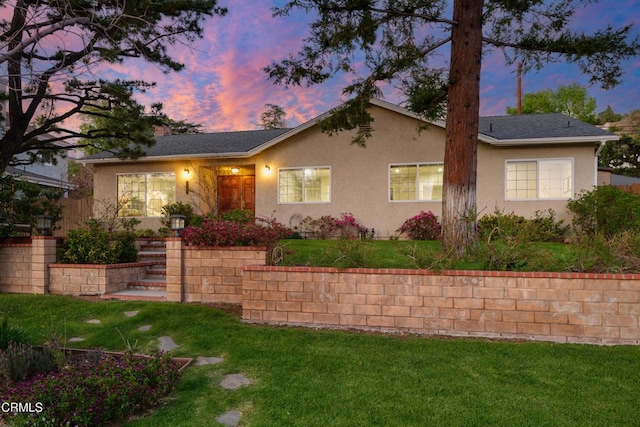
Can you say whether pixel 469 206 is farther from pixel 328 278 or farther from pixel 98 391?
pixel 98 391

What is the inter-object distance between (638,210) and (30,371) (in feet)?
37.1

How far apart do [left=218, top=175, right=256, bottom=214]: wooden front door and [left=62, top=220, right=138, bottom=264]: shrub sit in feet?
18.5

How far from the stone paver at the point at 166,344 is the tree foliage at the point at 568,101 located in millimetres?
37289

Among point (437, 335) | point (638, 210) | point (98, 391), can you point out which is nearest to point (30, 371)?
point (98, 391)

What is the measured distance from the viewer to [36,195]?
9.12m

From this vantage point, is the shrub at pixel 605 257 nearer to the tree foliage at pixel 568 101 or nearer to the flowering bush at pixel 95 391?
the flowering bush at pixel 95 391

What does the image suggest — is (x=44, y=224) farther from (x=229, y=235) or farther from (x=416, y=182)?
(x=416, y=182)

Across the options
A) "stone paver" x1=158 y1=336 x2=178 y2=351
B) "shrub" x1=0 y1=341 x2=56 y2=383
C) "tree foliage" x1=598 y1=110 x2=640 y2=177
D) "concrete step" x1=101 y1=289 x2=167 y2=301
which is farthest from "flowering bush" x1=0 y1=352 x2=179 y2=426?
"tree foliage" x1=598 y1=110 x2=640 y2=177

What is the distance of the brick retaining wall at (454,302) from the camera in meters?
4.55

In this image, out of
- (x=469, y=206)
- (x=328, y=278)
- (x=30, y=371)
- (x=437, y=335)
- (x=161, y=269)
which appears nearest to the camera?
(x=30, y=371)

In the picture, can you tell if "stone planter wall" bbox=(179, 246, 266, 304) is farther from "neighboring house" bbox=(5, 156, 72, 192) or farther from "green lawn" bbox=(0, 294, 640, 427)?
"neighboring house" bbox=(5, 156, 72, 192)

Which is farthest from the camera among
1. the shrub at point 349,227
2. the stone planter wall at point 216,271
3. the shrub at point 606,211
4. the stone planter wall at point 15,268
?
the shrub at point 349,227

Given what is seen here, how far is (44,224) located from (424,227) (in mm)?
9086

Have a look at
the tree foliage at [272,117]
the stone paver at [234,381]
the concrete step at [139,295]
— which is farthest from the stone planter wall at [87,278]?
the tree foliage at [272,117]
